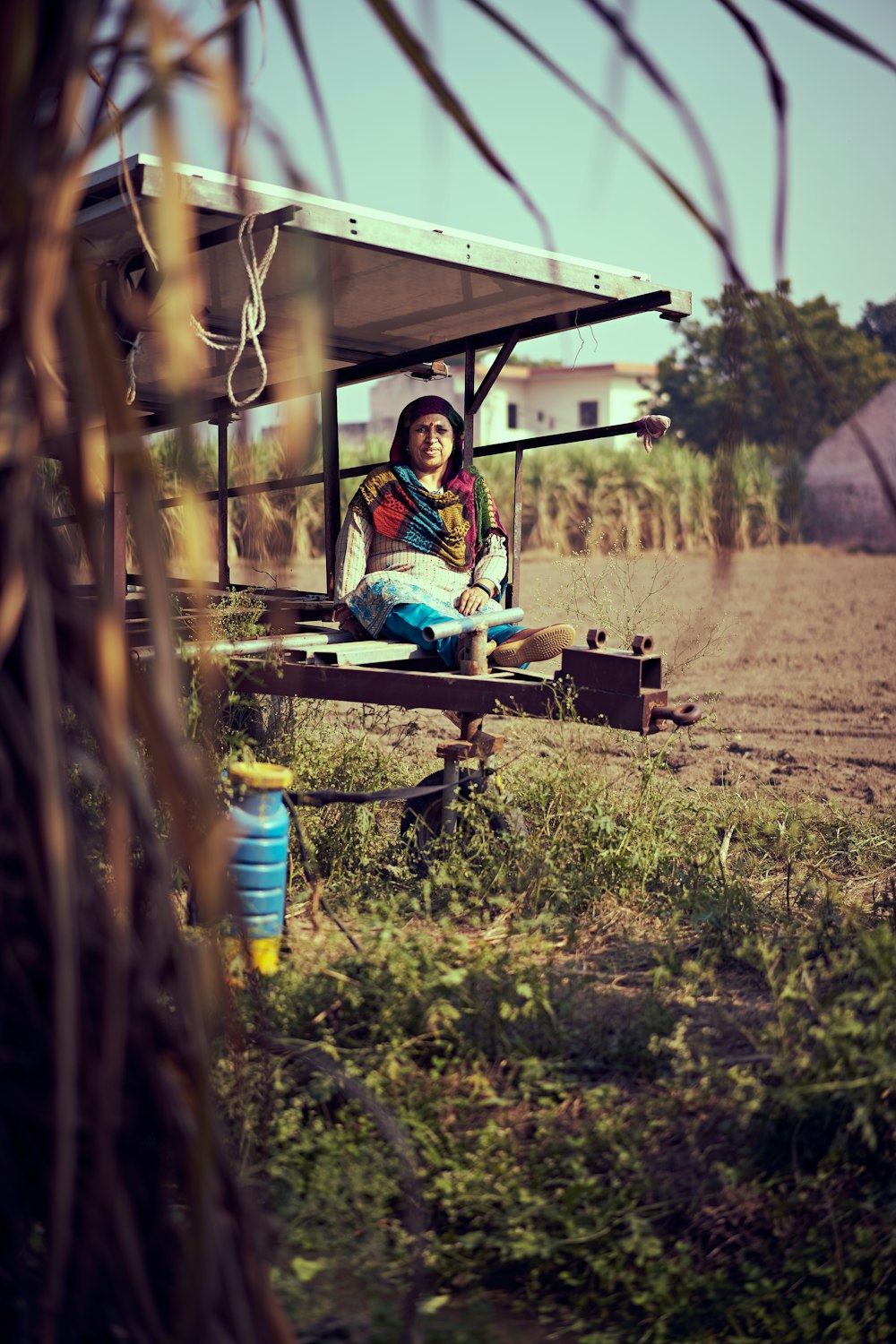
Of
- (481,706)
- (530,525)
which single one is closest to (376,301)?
(481,706)

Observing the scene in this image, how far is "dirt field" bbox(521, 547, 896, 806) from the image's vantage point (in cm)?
593

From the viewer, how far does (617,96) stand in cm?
92

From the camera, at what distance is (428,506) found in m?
6.34

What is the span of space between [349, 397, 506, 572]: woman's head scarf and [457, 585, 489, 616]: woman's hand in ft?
1.35

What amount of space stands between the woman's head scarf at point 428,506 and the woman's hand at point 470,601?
0.41m

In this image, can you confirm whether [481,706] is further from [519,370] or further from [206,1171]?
[519,370]

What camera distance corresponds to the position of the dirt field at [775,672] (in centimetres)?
593

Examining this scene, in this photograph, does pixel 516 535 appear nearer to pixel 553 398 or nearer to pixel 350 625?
pixel 350 625

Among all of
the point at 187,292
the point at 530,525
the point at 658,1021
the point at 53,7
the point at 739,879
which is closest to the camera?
the point at 187,292

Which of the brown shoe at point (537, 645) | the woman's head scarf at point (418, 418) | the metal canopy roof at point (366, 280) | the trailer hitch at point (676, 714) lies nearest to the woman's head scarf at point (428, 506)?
the woman's head scarf at point (418, 418)

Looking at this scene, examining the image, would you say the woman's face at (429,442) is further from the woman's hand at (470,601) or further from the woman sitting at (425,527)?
the woman's hand at (470,601)

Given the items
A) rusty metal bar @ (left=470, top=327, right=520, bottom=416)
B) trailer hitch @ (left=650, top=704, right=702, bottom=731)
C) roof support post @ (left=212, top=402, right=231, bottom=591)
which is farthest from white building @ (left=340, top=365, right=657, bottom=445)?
trailer hitch @ (left=650, top=704, right=702, bottom=731)

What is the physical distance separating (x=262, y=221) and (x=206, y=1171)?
394 cm

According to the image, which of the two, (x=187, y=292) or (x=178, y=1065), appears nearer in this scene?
(x=187, y=292)
